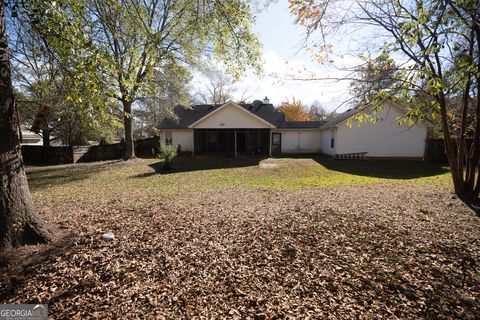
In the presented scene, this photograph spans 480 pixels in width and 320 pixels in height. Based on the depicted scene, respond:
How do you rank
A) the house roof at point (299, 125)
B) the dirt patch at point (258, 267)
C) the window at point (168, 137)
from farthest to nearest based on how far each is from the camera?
the window at point (168, 137), the house roof at point (299, 125), the dirt patch at point (258, 267)

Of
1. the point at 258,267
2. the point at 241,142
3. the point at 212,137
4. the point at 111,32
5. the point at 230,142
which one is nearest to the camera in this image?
the point at 258,267

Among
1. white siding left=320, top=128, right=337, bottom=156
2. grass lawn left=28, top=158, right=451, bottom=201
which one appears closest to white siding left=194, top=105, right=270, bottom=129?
grass lawn left=28, top=158, right=451, bottom=201

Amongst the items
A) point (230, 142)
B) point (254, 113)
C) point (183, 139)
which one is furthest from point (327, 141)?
point (183, 139)

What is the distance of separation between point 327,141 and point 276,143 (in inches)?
189

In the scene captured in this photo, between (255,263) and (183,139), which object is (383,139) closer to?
(183,139)

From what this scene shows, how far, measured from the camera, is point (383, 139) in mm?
18047

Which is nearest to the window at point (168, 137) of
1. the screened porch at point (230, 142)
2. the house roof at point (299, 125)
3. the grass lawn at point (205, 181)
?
the screened porch at point (230, 142)

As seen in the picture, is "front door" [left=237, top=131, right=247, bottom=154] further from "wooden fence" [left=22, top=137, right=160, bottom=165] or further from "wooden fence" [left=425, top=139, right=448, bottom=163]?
"wooden fence" [left=425, top=139, right=448, bottom=163]

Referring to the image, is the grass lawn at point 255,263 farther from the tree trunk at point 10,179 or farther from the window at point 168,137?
the window at point 168,137

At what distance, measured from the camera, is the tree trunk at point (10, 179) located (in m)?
3.24

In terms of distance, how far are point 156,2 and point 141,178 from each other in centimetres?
1022

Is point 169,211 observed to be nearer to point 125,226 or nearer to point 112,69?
point 125,226

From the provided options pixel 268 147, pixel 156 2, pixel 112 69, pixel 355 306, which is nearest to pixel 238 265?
pixel 355 306

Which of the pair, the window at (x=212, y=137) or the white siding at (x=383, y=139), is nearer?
the white siding at (x=383, y=139)
